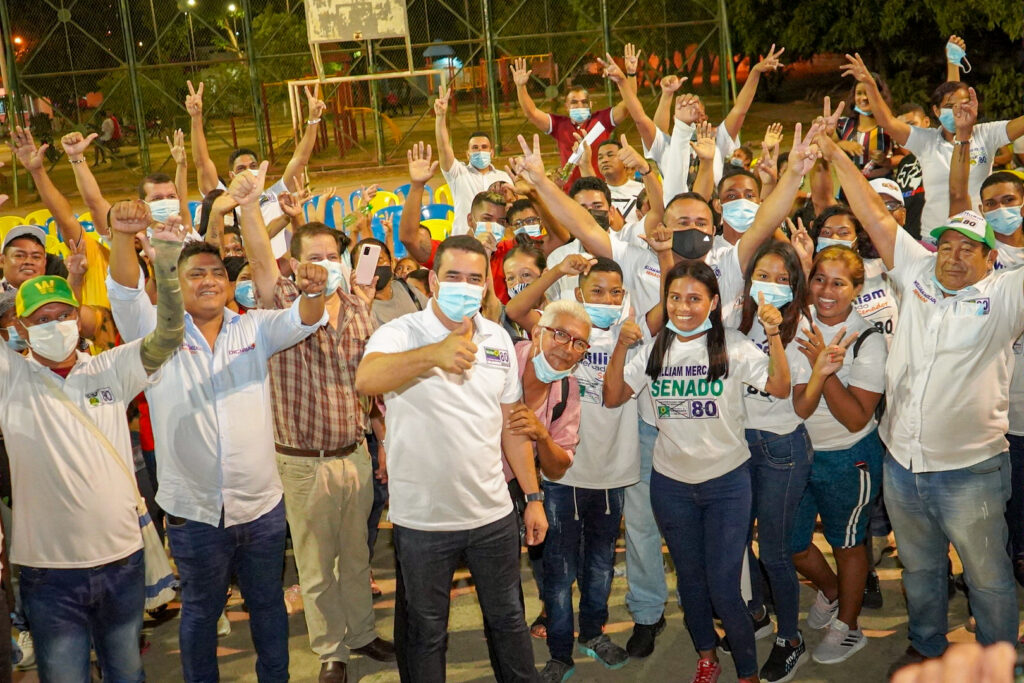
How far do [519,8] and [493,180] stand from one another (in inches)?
377

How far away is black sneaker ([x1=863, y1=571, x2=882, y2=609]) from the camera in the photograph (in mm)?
5629

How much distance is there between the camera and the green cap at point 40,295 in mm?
4102

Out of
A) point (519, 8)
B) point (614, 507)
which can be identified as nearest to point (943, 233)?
point (614, 507)

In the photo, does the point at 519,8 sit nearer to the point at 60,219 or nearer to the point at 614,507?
the point at 60,219

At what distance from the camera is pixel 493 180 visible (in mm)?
8133

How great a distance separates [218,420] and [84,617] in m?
0.97

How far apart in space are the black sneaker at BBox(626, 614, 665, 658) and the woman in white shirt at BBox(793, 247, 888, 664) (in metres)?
0.84

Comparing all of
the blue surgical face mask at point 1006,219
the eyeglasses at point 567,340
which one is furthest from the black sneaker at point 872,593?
the eyeglasses at point 567,340

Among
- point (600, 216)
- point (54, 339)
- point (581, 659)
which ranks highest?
point (600, 216)

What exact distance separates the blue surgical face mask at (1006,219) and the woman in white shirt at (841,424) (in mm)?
1149

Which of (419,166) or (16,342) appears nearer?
(16,342)

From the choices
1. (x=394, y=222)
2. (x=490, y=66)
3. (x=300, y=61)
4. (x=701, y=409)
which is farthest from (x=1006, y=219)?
(x=300, y=61)

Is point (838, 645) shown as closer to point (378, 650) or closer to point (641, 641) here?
point (641, 641)

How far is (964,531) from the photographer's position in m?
4.57
